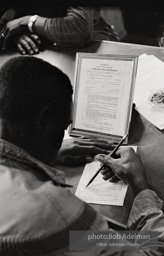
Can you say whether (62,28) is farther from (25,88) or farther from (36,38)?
(25,88)

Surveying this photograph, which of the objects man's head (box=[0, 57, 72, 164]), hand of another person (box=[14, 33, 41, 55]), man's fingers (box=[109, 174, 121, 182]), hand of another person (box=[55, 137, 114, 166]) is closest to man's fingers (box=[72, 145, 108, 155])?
hand of another person (box=[55, 137, 114, 166])

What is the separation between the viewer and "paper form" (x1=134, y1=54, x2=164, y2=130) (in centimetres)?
142

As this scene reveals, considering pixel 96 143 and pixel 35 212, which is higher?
pixel 35 212

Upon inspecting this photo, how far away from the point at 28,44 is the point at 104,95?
42 cm

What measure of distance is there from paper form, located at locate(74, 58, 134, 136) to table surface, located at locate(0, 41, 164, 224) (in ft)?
0.21

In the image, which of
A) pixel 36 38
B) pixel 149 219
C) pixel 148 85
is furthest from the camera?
pixel 36 38

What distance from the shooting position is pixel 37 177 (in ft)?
3.19

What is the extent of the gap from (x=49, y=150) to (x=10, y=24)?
26.7 inches

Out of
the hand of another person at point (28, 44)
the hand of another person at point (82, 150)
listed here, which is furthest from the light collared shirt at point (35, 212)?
the hand of another person at point (28, 44)

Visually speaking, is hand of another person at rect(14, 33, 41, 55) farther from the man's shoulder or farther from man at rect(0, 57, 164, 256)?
the man's shoulder

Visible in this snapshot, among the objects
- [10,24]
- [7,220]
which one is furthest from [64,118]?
[10,24]

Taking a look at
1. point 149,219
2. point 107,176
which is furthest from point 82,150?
point 149,219

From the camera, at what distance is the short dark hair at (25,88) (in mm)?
973

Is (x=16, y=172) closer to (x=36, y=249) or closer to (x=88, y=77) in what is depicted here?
(x=36, y=249)
